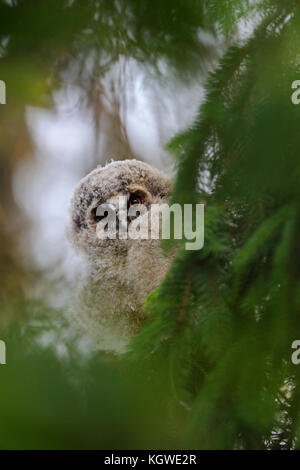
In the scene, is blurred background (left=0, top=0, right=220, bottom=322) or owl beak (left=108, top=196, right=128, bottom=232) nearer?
owl beak (left=108, top=196, right=128, bottom=232)

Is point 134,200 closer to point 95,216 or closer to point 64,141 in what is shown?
point 95,216

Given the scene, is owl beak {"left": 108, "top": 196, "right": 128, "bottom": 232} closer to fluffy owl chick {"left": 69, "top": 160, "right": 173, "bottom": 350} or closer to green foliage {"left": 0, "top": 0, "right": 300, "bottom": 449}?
fluffy owl chick {"left": 69, "top": 160, "right": 173, "bottom": 350}

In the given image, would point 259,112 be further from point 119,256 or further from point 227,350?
point 119,256

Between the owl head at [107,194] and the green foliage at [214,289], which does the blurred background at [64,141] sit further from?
the green foliage at [214,289]

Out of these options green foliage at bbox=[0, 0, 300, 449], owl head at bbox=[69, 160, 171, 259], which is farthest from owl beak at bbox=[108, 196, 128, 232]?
green foliage at bbox=[0, 0, 300, 449]

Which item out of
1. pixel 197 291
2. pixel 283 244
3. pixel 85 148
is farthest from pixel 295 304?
pixel 85 148

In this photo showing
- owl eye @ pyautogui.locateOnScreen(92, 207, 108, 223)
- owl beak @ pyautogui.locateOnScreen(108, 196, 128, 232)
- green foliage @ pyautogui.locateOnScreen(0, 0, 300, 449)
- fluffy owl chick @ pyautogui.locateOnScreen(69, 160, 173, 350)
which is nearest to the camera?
green foliage @ pyautogui.locateOnScreen(0, 0, 300, 449)

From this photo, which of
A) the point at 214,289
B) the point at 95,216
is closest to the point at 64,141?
Answer: the point at 95,216
